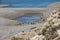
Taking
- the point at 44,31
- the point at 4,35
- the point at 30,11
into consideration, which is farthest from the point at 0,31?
the point at 30,11

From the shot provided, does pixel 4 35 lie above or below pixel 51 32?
below

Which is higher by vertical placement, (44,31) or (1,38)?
(44,31)

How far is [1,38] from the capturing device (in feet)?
53.9

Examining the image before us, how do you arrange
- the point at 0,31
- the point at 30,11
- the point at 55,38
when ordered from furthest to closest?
the point at 30,11 → the point at 0,31 → the point at 55,38

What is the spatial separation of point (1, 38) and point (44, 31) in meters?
4.80

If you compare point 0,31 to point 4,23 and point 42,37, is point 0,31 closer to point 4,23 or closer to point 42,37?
point 4,23

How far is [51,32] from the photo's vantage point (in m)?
12.3

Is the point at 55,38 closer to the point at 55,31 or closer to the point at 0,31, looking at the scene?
the point at 55,31

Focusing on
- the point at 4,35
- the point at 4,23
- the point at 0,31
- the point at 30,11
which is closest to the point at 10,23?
the point at 4,23

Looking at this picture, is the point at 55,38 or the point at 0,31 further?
the point at 0,31

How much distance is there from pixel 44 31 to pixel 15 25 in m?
9.53

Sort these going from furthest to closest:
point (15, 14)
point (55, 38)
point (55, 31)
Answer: point (15, 14), point (55, 31), point (55, 38)

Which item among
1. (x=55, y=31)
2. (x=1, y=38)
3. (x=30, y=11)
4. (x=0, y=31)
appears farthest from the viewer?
(x=30, y=11)

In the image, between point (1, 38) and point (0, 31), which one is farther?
point (0, 31)
